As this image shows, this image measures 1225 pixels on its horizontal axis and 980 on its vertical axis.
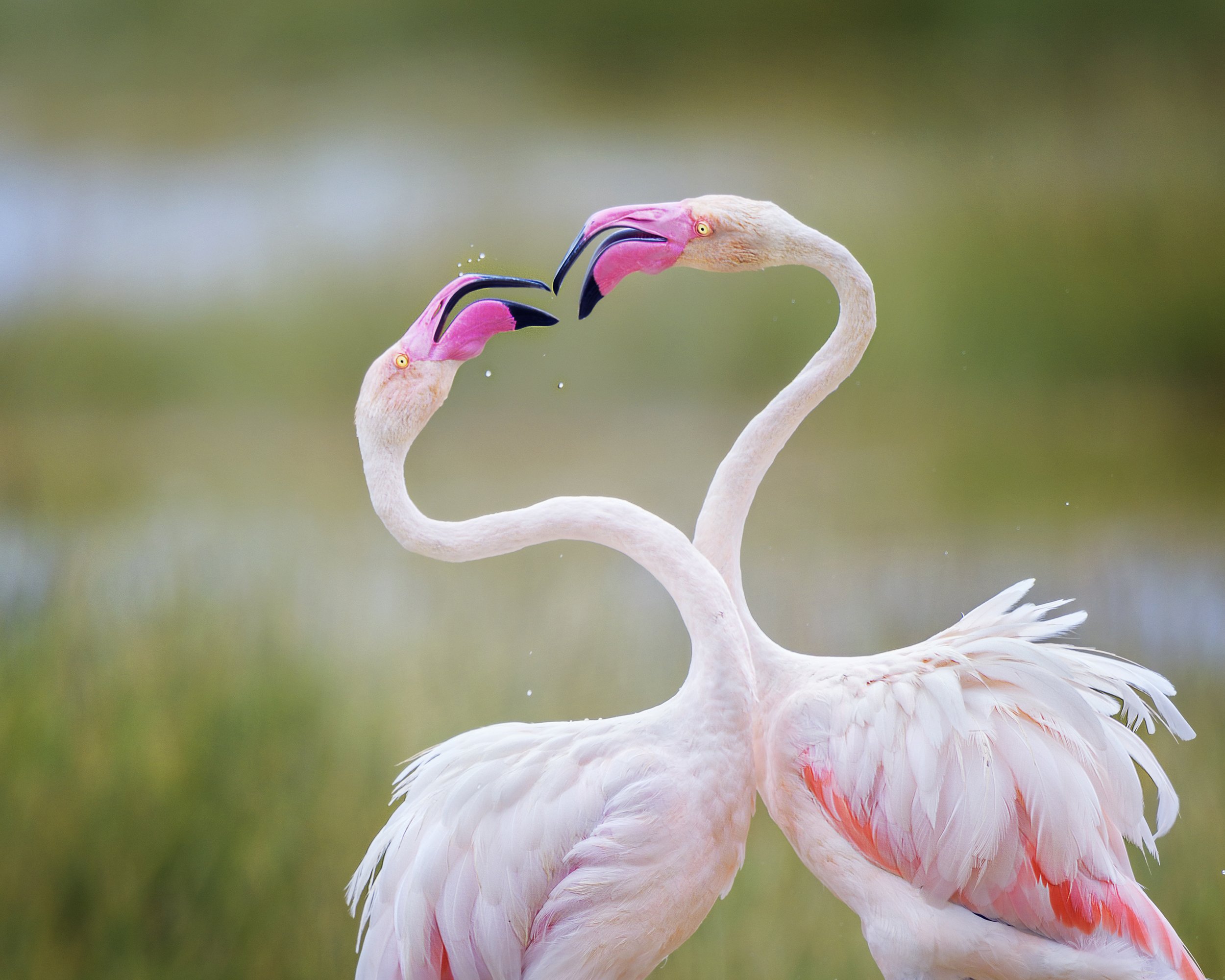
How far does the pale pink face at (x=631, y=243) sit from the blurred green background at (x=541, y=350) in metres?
0.79

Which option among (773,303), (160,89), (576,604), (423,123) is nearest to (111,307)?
(160,89)

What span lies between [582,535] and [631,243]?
495mm

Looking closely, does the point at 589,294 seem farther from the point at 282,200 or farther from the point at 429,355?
the point at 282,200

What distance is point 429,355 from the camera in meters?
1.54

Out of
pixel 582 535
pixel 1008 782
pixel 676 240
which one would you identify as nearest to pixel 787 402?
pixel 676 240

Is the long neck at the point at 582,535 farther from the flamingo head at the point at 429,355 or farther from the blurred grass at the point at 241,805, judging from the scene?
the blurred grass at the point at 241,805

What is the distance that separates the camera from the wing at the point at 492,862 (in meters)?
1.37

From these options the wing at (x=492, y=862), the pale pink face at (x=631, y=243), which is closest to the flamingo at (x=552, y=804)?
the wing at (x=492, y=862)

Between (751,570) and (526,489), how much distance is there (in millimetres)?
614

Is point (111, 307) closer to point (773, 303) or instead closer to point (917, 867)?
point (773, 303)

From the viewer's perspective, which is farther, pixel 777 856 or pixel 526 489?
pixel 526 489

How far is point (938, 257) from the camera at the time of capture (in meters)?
2.46

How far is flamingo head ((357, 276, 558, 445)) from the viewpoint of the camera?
5.01 ft

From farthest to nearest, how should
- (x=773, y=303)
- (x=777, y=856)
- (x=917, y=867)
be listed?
1. (x=773, y=303)
2. (x=777, y=856)
3. (x=917, y=867)
